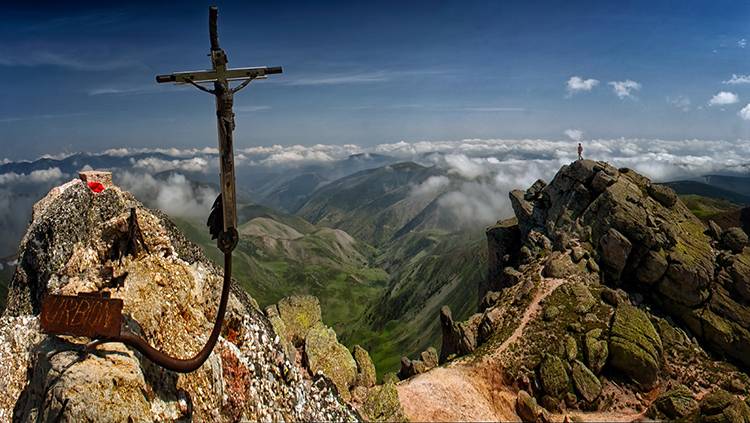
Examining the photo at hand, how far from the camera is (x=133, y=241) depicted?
16.6 metres

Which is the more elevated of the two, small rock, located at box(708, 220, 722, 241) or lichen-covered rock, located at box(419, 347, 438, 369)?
small rock, located at box(708, 220, 722, 241)

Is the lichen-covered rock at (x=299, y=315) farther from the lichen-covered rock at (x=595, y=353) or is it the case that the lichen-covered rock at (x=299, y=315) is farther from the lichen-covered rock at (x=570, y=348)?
the lichen-covered rock at (x=595, y=353)

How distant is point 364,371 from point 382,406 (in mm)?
6843

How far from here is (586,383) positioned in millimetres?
49719

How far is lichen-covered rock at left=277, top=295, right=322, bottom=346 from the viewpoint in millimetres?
34781

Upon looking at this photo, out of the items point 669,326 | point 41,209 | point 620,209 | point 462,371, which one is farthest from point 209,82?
point 620,209

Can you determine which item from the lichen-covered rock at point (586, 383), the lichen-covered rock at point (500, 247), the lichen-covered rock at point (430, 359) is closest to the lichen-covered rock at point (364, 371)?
the lichen-covered rock at point (430, 359)

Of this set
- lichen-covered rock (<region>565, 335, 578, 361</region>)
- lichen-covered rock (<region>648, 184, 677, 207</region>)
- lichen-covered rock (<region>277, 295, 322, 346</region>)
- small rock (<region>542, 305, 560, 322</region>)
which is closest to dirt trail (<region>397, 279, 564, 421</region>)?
small rock (<region>542, 305, 560, 322</region>)

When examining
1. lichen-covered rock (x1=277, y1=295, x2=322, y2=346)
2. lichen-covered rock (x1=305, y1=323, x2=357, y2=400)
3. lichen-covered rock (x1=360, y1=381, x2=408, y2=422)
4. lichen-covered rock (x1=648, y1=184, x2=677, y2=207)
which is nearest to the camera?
lichen-covered rock (x1=305, y1=323, x2=357, y2=400)

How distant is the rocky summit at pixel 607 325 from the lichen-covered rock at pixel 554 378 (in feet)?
0.38

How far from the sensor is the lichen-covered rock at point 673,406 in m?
44.2

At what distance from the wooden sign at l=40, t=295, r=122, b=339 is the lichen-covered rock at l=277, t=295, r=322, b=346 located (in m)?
22.5

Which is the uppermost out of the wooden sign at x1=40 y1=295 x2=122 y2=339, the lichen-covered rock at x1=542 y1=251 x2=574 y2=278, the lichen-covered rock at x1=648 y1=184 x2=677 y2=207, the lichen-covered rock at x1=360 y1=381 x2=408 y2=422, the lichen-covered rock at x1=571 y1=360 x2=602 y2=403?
the wooden sign at x1=40 y1=295 x2=122 y2=339

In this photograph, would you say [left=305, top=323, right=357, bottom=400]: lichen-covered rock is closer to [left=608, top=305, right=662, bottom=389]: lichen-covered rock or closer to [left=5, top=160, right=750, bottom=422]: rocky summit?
[left=5, top=160, right=750, bottom=422]: rocky summit
